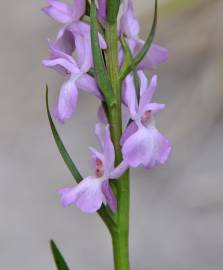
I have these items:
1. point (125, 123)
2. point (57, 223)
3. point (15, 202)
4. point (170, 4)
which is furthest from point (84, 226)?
point (125, 123)

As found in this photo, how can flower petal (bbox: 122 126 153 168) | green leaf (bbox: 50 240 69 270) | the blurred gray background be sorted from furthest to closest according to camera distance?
1. the blurred gray background
2. green leaf (bbox: 50 240 69 270)
3. flower petal (bbox: 122 126 153 168)

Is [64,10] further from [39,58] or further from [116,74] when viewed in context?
[39,58]

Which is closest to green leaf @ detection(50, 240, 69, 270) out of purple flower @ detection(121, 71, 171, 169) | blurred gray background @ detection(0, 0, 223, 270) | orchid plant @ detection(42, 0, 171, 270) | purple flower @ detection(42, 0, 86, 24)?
orchid plant @ detection(42, 0, 171, 270)

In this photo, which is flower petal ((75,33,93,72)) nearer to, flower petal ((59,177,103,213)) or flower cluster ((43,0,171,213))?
flower cluster ((43,0,171,213))

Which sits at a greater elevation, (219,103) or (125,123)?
(219,103)

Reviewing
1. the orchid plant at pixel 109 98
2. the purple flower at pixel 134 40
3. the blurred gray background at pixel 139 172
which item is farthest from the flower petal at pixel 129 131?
the blurred gray background at pixel 139 172

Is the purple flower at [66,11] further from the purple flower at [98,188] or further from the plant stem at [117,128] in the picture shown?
the purple flower at [98,188]

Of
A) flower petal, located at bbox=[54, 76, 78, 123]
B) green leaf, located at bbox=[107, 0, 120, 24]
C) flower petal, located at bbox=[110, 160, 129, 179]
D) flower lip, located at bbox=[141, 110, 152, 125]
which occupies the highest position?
green leaf, located at bbox=[107, 0, 120, 24]
